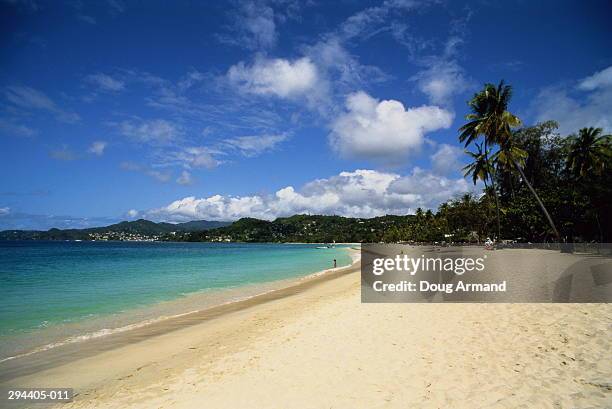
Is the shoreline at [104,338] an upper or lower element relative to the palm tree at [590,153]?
lower

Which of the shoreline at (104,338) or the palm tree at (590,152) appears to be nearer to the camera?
the shoreline at (104,338)

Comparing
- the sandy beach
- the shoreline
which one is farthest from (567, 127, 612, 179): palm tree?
the shoreline

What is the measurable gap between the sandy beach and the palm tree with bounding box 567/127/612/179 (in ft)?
96.1

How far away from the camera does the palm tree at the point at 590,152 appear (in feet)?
99.9

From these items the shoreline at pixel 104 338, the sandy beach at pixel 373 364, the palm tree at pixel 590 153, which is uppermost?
the palm tree at pixel 590 153

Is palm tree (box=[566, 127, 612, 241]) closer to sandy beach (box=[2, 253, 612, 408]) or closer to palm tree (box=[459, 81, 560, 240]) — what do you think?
palm tree (box=[459, 81, 560, 240])

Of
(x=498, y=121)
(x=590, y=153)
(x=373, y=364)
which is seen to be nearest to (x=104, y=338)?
(x=373, y=364)

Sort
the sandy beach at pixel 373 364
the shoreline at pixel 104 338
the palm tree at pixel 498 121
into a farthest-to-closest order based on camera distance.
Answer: the palm tree at pixel 498 121
the shoreline at pixel 104 338
the sandy beach at pixel 373 364

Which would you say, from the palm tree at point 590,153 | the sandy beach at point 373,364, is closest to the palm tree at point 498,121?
the palm tree at point 590,153

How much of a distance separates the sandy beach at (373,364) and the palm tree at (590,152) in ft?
96.1

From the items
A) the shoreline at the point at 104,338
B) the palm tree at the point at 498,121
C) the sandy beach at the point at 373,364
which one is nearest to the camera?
the sandy beach at the point at 373,364

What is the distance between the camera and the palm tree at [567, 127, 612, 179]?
99.9ft

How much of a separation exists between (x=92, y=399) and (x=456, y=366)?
5.83 metres

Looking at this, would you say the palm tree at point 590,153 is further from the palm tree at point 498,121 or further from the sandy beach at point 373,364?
the sandy beach at point 373,364
